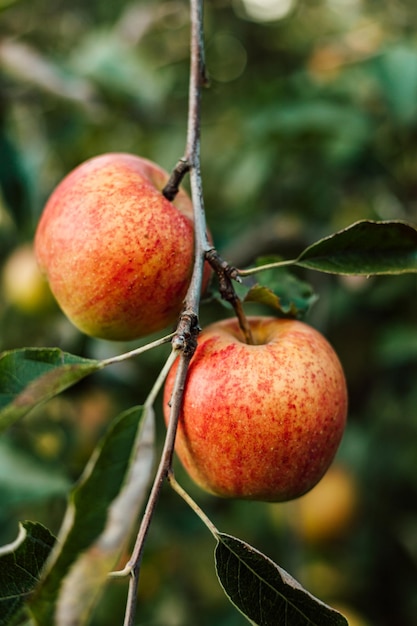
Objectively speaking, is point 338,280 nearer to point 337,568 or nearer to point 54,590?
point 337,568

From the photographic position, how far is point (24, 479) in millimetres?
1356

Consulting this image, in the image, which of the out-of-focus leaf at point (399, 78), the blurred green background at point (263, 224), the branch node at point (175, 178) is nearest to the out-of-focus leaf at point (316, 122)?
the blurred green background at point (263, 224)

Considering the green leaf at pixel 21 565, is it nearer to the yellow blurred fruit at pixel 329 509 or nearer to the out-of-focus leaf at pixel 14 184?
the out-of-focus leaf at pixel 14 184

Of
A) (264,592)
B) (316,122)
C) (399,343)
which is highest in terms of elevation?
(316,122)

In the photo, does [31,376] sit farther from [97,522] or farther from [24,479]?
[24,479]

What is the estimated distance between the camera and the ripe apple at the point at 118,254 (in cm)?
80

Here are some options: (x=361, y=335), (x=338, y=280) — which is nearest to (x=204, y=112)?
(x=338, y=280)

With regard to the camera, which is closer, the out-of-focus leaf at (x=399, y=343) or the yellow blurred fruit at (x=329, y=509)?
the out-of-focus leaf at (x=399, y=343)

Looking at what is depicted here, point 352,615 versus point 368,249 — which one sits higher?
point 368,249

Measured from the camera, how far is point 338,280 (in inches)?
77.9

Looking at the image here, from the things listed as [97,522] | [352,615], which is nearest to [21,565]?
[97,522]

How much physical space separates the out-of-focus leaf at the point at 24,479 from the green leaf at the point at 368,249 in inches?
28.4

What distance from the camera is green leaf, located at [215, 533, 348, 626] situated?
2.32 ft

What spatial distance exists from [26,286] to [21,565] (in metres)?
1.08
